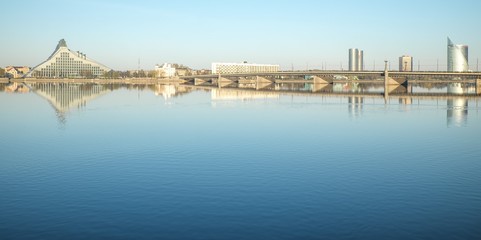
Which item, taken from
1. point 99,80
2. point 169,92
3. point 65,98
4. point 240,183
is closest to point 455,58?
point 99,80

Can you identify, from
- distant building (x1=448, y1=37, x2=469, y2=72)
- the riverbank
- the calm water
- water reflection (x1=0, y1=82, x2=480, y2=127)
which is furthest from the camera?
distant building (x1=448, y1=37, x2=469, y2=72)

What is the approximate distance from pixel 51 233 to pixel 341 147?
41.4 ft

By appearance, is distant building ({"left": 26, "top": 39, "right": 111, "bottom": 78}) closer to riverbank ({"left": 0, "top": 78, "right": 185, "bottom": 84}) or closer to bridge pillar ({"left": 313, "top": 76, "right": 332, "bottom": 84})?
riverbank ({"left": 0, "top": 78, "right": 185, "bottom": 84})

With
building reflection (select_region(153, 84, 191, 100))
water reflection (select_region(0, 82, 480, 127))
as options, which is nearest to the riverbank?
water reflection (select_region(0, 82, 480, 127))

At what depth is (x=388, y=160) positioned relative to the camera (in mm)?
16734

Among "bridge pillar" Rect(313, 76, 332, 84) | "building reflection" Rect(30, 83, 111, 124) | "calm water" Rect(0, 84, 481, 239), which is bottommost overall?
"calm water" Rect(0, 84, 481, 239)

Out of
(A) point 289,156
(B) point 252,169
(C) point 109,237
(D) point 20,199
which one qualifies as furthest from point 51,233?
(A) point 289,156

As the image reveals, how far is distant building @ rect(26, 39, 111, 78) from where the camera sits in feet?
528

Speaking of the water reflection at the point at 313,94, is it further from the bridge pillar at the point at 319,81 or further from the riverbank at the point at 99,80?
the riverbank at the point at 99,80

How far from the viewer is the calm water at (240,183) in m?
9.73

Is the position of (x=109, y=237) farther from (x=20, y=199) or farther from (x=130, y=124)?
(x=130, y=124)

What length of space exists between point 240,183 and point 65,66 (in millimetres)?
164038

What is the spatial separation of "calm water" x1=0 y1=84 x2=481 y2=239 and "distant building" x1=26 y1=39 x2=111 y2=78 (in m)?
143

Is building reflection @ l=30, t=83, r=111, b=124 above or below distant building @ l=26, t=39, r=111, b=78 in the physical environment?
below
